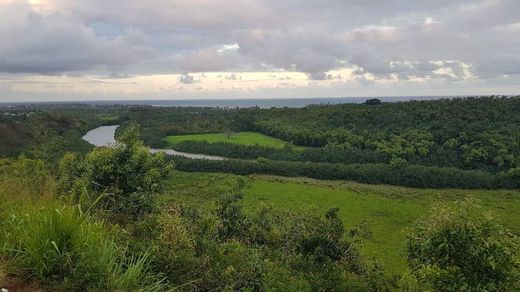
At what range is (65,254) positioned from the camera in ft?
12.9

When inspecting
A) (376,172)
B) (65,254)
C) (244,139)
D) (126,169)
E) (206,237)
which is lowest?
(376,172)

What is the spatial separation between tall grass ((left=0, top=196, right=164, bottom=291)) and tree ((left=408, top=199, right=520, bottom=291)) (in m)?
5.04

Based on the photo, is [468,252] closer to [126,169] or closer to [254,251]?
[254,251]

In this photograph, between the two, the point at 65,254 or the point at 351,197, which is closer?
the point at 65,254

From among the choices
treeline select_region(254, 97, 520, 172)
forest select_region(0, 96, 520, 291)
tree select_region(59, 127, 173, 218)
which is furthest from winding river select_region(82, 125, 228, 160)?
tree select_region(59, 127, 173, 218)

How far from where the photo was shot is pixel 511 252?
23.2 feet

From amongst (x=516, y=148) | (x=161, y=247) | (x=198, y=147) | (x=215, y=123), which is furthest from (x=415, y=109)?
(x=161, y=247)

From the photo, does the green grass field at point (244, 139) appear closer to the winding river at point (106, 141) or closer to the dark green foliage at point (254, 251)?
the winding river at point (106, 141)

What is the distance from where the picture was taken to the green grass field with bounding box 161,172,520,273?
3473 centimetres

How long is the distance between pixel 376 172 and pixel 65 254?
4707 centimetres

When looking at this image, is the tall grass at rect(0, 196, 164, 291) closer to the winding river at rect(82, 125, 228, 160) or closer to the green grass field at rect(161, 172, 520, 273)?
the green grass field at rect(161, 172, 520, 273)

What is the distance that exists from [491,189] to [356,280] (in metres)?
41.5

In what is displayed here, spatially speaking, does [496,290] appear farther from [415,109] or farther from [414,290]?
[415,109]

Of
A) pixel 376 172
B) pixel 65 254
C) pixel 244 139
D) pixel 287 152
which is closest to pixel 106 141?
pixel 244 139
